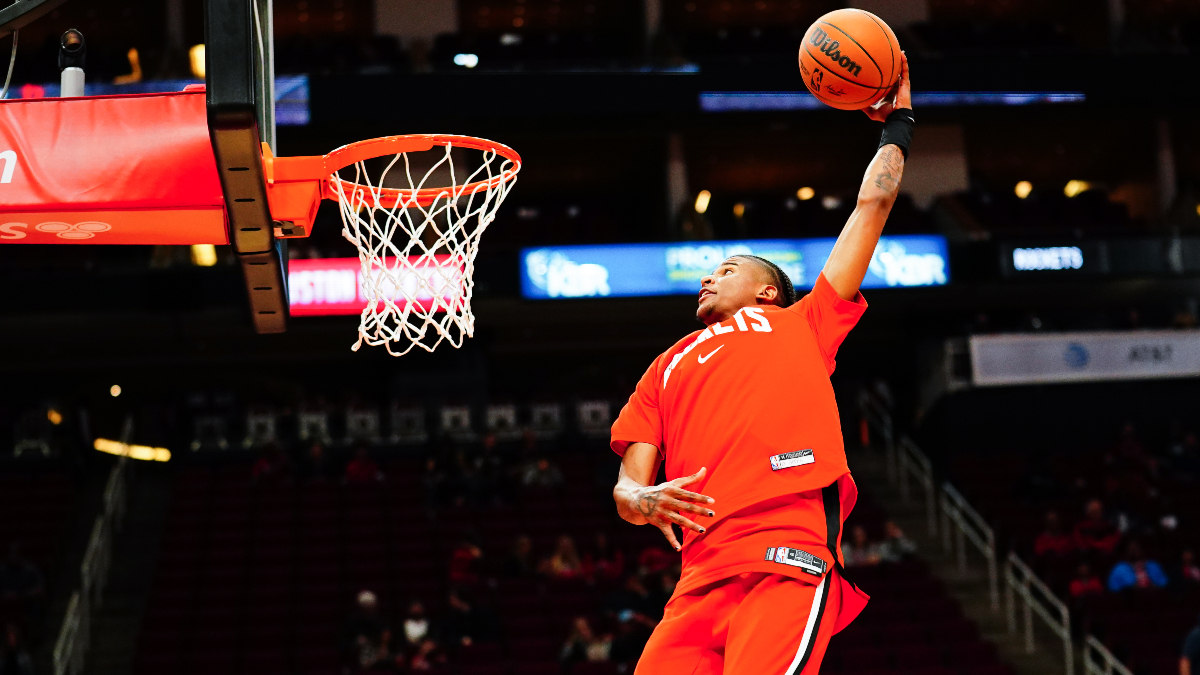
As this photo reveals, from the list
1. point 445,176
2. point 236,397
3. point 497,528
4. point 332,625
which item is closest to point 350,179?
point 445,176

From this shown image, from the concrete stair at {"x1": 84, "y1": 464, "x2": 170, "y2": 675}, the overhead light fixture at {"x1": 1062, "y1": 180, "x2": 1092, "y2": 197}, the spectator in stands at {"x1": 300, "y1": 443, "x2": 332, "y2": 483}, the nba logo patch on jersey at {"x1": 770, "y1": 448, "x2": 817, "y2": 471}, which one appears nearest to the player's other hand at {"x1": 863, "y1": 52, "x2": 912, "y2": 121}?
the nba logo patch on jersey at {"x1": 770, "y1": 448, "x2": 817, "y2": 471}

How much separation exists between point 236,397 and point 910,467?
12149mm

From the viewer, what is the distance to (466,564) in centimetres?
1276

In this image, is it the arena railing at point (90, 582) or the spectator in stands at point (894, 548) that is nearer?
the arena railing at point (90, 582)

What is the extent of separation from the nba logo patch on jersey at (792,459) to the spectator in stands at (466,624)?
341 inches

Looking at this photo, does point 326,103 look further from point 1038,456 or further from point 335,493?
point 1038,456

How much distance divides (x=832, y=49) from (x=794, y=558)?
65.3 inches

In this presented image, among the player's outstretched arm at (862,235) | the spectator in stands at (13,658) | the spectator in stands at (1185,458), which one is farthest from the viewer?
the spectator in stands at (1185,458)

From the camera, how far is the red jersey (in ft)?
9.89

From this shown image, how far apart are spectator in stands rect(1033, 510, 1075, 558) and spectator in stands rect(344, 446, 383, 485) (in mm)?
7772

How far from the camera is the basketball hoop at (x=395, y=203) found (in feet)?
15.1

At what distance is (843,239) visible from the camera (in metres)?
3.36

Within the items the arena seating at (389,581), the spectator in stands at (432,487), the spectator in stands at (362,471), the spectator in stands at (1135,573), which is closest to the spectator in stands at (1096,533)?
the spectator in stands at (1135,573)

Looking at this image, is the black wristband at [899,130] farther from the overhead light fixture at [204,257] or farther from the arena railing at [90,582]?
the overhead light fixture at [204,257]
